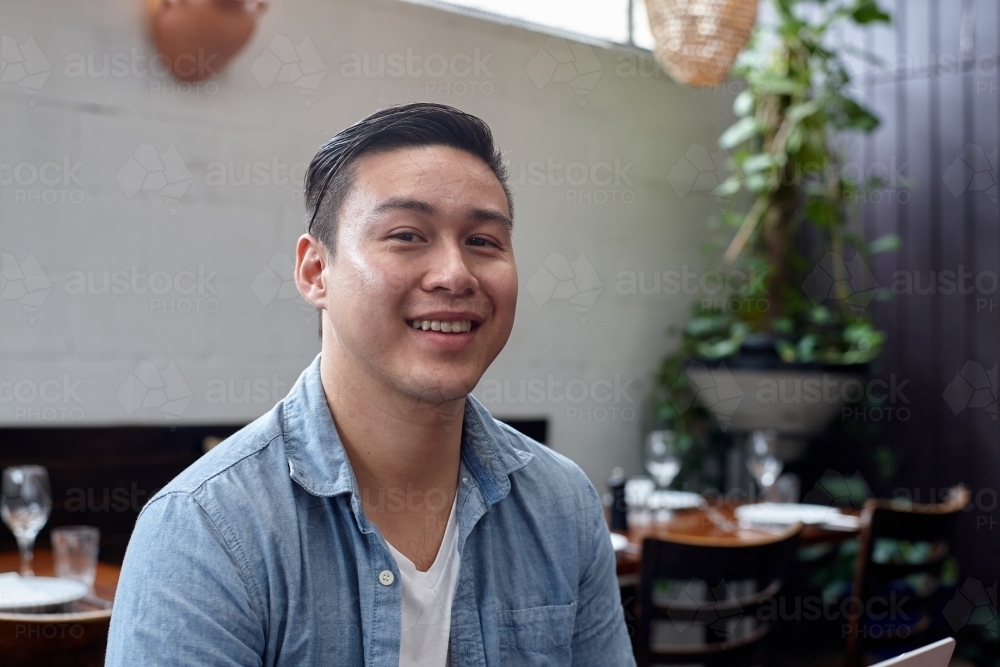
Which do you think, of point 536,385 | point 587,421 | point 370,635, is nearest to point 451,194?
point 370,635

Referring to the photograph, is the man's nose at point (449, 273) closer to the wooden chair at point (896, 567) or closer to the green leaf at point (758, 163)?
the wooden chair at point (896, 567)

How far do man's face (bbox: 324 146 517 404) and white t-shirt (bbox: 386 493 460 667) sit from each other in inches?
8.2

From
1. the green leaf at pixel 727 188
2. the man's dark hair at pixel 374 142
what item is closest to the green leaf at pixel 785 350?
the green leaf at pixel 727 188

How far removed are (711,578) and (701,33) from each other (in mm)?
1726

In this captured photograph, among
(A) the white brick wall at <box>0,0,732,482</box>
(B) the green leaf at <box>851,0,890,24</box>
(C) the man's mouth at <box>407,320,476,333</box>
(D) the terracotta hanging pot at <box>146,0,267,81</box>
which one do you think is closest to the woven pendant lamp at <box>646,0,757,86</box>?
(A) the white brick wall at <box>0,0,732,482</box>

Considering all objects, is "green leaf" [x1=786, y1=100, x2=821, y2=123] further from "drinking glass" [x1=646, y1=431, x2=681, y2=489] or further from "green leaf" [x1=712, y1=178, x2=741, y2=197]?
"drinking glass" [x1=646, y1=431, x2=681, y2=489]

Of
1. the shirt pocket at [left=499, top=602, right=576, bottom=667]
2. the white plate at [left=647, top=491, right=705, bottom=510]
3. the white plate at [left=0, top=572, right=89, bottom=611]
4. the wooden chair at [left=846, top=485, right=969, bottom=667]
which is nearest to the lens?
the shirt pocket at [left=499, top=602, right=576, bottom=667]

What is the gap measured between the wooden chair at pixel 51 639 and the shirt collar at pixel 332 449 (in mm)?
491

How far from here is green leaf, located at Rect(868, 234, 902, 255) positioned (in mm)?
3838

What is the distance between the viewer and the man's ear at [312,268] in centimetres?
123

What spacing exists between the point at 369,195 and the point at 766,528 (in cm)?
200

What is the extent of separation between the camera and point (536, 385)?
364 centimetres

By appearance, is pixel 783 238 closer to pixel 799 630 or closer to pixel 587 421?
pixel 587 421

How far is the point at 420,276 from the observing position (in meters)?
1.15
